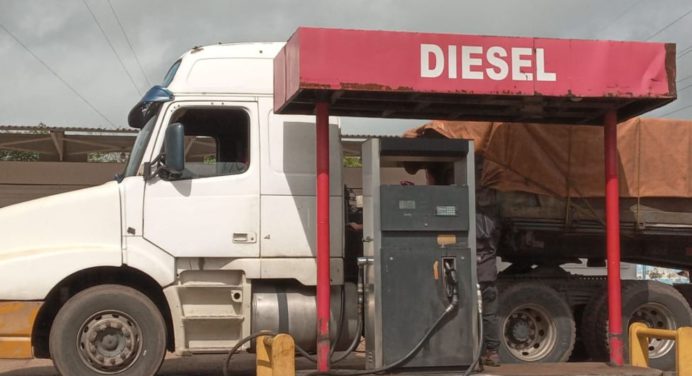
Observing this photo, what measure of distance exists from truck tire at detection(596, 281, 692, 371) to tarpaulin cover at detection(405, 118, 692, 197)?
3.50 feet

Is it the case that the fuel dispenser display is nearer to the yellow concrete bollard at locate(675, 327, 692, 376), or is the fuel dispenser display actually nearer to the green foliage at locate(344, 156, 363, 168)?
the yellow concrete bollard at locate(675, 327, 692, 376)

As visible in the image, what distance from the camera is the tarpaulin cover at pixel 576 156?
25.6 ft

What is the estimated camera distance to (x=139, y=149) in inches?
283

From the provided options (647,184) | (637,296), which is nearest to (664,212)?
(647,184)

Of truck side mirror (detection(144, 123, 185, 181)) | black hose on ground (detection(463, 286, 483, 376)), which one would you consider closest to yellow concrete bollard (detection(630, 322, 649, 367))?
black hose on ground (detection(463, 286, 483, 376))

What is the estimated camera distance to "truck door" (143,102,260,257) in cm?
688

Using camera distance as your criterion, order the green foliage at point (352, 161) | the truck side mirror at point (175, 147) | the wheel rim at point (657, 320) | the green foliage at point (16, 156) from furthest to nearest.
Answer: the green foliage at point (16, 156), the green foliage at point (352, 161), the wheel rim at point (657, 320), the truck side mirror at point (175, 147)

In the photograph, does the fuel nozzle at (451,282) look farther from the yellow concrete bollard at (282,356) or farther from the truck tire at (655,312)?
the truck tire at (655,312)

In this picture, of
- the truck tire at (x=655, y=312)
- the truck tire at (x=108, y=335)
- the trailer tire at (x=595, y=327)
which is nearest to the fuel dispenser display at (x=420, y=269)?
the truck tire at (x=108, y=335)

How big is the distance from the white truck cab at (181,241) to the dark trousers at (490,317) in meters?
1.26

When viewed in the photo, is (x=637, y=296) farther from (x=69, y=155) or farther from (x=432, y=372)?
(x=69, y=155)

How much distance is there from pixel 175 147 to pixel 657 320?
5.55 m

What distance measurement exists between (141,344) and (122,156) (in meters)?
13.2

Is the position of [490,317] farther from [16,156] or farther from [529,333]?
[16,156]
